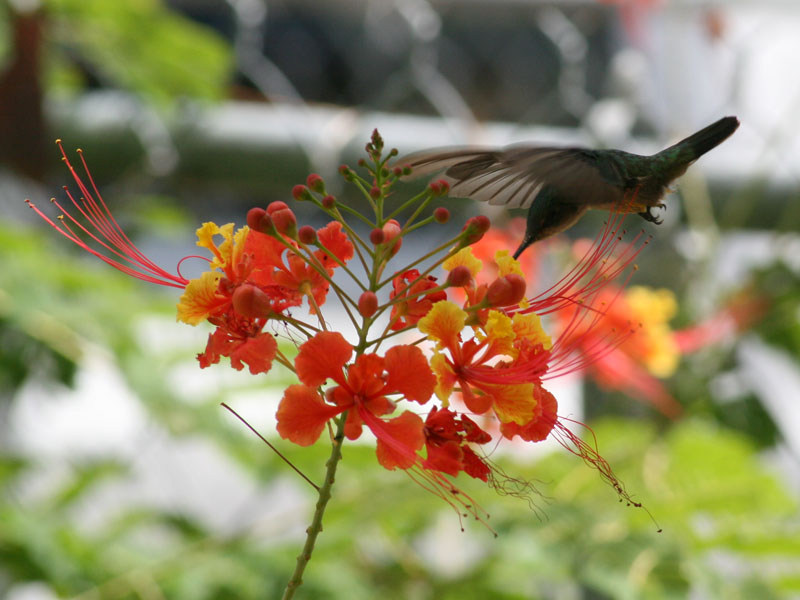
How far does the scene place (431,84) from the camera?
94.0 inches

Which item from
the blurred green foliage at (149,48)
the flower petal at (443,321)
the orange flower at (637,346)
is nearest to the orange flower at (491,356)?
the flower petal at (443,321)

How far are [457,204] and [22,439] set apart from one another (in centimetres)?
149

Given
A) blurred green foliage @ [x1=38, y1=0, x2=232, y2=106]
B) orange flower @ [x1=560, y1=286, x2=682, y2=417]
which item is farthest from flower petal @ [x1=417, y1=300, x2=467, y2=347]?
blurred green foliage @ [x1=38, y1=0, x2=232, y2=106]

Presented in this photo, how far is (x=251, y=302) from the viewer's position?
1.95 ft

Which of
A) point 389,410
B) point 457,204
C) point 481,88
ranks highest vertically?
point 481,88

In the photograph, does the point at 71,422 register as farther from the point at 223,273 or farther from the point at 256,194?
the point at 223,273

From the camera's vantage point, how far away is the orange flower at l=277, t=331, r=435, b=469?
1.90 ft

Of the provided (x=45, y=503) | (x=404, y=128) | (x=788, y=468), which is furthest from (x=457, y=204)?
(x=788, y=468)

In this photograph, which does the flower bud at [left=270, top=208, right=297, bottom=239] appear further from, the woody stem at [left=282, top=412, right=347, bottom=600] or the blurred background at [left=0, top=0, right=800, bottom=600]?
the blurred background at [left=0, top=0, right=800, bottom=600]

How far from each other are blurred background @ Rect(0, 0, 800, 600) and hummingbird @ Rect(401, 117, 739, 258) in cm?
55

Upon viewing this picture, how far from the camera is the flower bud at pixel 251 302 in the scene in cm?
59

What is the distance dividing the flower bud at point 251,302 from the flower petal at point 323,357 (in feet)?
0.13

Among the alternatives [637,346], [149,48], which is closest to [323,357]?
[637,346]

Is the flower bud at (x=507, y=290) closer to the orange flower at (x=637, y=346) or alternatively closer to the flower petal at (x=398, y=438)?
the flower petal at (x=398, y=438)
